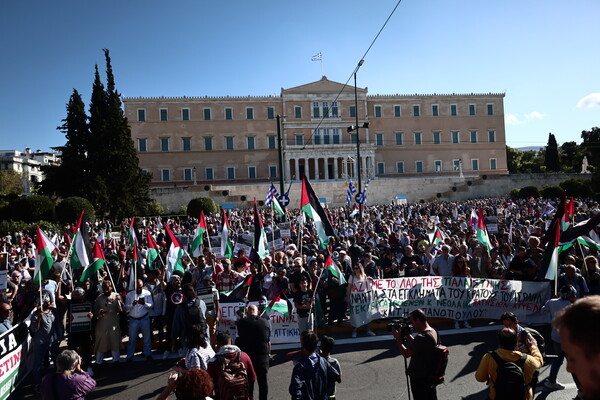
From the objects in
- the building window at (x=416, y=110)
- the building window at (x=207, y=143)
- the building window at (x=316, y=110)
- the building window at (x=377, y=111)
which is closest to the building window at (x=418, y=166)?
the building window at (x=416, y=110)

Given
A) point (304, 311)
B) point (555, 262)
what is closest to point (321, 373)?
point (304, 311)

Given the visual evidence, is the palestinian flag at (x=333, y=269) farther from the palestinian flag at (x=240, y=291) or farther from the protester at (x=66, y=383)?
the protester at (x=66, y=383)

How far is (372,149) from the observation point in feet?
181

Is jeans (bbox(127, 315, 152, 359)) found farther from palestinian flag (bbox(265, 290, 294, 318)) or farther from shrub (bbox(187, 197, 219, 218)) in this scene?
shrub (bbox(187, 197, 219, 218))

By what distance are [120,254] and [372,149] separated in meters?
44.9

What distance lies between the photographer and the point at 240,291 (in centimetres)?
812

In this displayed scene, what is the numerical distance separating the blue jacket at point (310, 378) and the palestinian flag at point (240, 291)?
13.2 ft

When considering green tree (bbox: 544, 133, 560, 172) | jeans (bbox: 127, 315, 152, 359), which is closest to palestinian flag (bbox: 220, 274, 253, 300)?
jeans (bbox: 127, 315, 152, 359)

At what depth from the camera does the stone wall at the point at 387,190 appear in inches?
1805

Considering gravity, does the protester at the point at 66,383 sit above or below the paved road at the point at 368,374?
above

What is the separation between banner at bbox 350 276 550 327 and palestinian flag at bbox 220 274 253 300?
1.84 meters

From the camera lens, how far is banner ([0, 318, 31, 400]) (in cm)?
543

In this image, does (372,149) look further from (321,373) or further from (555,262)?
(321,373)

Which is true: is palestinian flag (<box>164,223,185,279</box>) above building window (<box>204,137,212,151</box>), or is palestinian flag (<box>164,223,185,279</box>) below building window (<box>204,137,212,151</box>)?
below
